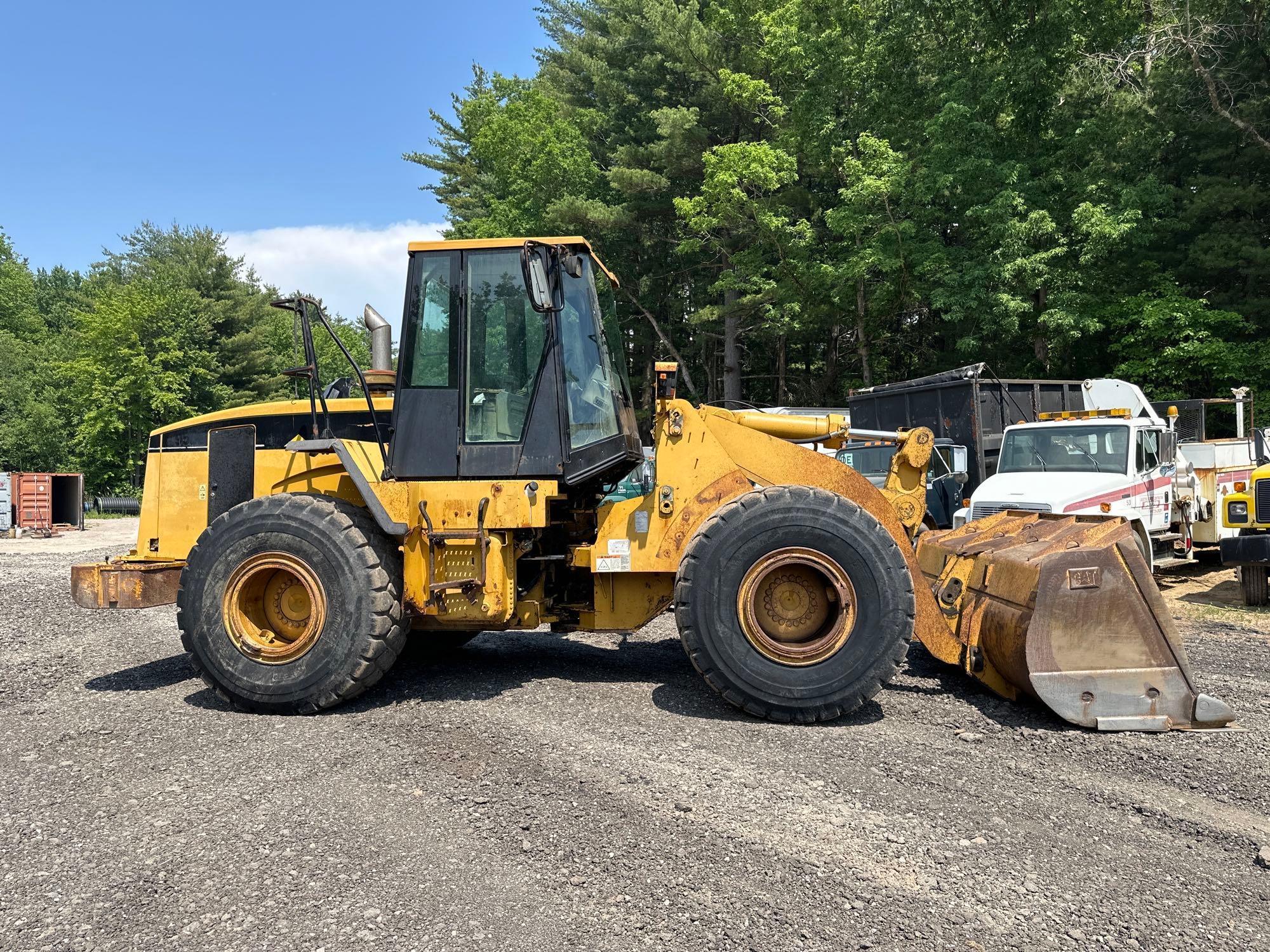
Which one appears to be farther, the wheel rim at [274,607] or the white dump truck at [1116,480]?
the white dump truck at [1116,480]

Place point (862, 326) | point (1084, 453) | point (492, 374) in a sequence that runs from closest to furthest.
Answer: point (492, 374), point (1084, 453), point (862, 326)

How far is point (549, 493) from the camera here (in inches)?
203

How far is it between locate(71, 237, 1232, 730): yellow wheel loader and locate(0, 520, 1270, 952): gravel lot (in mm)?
344

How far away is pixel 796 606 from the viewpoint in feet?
16.1

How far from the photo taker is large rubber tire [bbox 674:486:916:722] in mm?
4637

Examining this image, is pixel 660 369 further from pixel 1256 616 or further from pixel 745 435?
pixel 1256 616

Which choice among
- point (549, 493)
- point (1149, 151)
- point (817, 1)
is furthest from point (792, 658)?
point (817, 1)

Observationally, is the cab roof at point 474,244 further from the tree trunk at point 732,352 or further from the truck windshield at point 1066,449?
the tree trunk at point 732,352

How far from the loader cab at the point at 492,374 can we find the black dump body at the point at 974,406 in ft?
29.7

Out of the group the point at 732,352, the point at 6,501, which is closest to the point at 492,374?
the point at 732,352

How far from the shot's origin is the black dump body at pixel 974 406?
41.6 ft

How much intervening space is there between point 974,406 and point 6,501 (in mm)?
24550

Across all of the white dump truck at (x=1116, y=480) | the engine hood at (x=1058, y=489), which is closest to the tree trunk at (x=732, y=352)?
the white dump truck at (x=1116, y=480)

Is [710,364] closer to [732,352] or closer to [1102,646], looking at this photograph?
[732,352]
